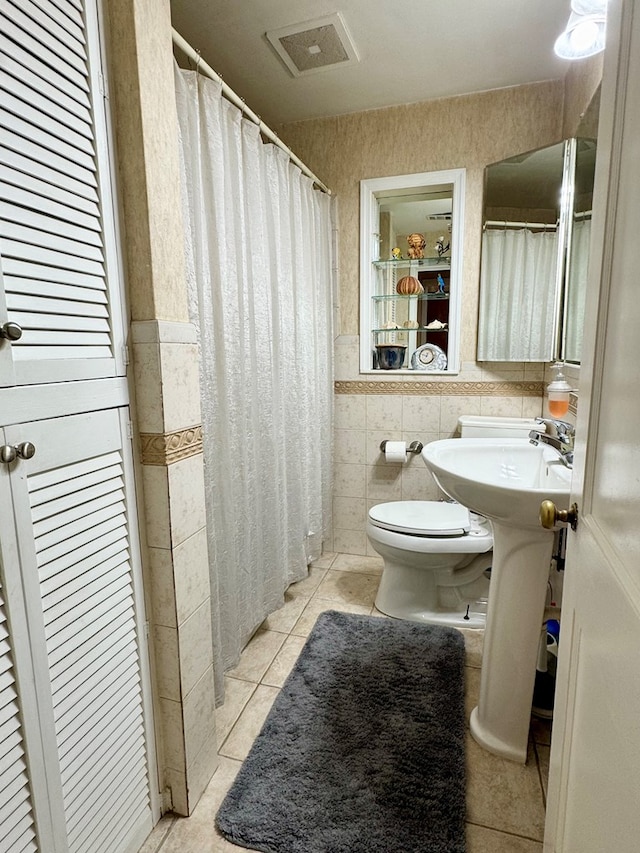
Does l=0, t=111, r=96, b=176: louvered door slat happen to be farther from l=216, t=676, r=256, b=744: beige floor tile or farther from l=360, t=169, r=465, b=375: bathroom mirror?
l=360, t=169, r=465, b=375: bathroom mirror

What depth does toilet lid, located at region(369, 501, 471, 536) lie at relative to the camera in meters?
1.85

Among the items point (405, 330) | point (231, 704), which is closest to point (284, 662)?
point (231, 704)

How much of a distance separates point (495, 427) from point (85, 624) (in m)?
1.80

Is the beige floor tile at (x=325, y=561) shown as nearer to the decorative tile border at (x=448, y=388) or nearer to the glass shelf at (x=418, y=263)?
the decorative tile border at (x=448, y=388)

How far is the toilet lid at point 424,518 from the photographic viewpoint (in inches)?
72.8

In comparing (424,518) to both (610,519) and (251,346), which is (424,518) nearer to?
(251,346)

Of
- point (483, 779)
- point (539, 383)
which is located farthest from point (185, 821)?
point (539, 383)

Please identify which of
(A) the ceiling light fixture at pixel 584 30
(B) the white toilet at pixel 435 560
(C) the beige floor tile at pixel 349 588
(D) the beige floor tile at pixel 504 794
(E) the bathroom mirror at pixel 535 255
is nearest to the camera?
(D) the beige floor tile at pixel 504 794

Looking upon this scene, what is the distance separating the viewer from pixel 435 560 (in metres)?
1.87

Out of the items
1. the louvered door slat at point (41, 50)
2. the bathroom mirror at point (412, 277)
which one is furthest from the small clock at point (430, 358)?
the louvered door slat at point (41, 50)

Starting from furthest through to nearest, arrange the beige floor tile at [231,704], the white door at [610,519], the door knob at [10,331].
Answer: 1. the beige floor tile at [231,704]
2. the door knob at [10,331]
3. the white door at [610,519]

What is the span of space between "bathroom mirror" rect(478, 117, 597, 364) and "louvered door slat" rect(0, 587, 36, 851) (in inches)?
68.6

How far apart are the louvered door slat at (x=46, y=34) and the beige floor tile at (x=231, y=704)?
1706 millimetres

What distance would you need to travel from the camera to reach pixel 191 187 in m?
1.24
